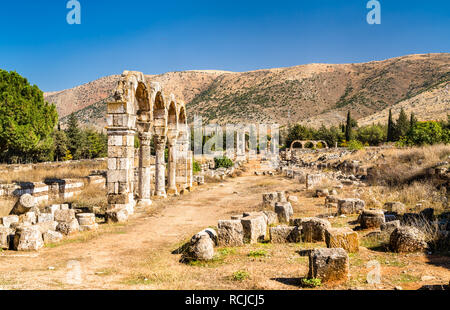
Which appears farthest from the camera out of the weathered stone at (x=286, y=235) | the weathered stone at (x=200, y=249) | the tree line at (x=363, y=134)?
the tree line at (x=363, y=134)

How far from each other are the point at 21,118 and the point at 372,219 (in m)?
33.1

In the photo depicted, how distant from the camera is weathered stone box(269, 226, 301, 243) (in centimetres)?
713

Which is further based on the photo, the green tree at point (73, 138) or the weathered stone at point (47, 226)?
the green tree at point (73, 138)

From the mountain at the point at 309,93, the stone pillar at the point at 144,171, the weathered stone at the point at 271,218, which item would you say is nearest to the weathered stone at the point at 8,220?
the stone pillar at the point at 144,171

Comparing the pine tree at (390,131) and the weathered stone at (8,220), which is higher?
the pine tree at (390,131)

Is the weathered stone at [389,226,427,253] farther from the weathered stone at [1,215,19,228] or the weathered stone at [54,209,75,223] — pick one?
the weathered stone at [1,215,19,228]

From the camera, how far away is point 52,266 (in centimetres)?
595

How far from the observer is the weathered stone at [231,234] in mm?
7078

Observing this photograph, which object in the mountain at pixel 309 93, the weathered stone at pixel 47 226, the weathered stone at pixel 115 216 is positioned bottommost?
the weathered stone at pixel 115 216

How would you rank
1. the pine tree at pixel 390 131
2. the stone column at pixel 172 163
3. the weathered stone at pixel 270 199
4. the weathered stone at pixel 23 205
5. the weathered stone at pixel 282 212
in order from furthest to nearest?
1. the pine tree at pixel 390 131
2. the stone column at pixel 172 163
3. the weathered stone at pixel 270 199
4. the weathered stone at pixel 23 205
5. the weathered stone at pixel 282 212

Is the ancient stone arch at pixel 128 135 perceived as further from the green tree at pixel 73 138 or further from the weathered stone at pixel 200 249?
the green tree at pixel 73 138

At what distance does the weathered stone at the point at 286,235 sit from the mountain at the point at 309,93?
7754 centimetres

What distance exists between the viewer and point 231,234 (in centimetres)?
710

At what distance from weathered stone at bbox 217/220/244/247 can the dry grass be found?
44.3ft
